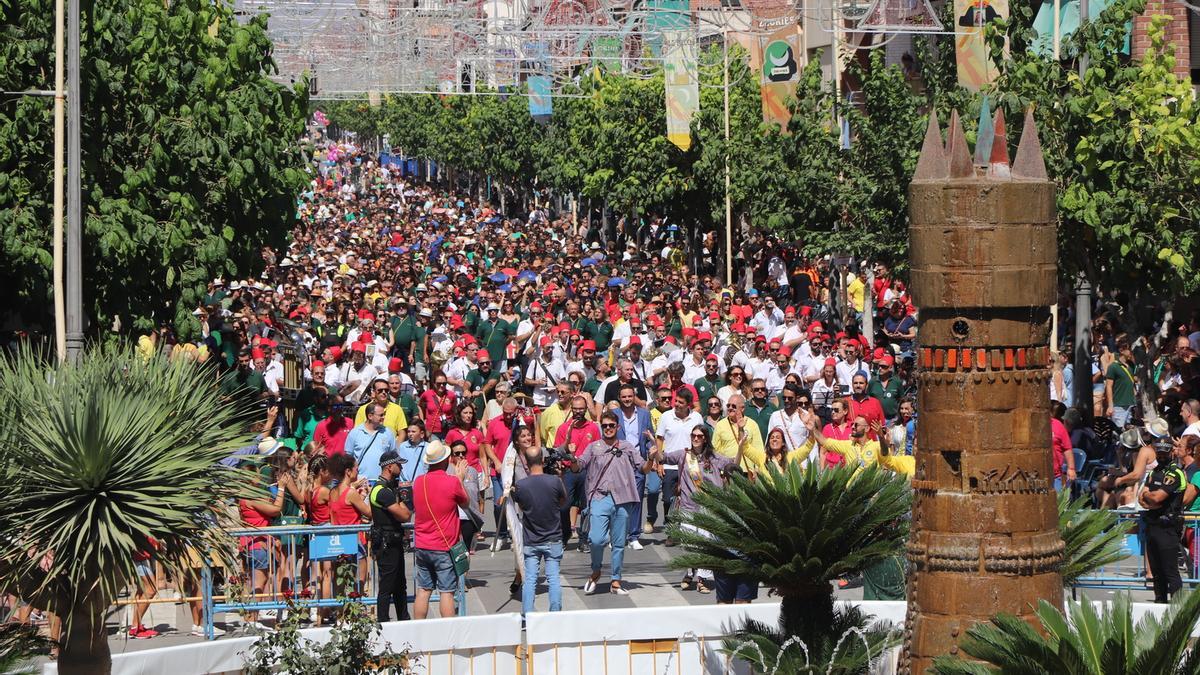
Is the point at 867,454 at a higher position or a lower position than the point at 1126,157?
Result: lower

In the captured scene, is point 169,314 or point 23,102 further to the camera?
point 169,314

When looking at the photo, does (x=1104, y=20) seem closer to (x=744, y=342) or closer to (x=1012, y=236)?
(x=744, y=342)

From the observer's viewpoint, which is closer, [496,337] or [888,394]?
[888,394]

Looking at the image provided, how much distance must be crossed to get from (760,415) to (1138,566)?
4961 millimetres

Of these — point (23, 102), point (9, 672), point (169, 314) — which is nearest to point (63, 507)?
point (9, 672)

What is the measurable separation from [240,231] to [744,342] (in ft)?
21.8

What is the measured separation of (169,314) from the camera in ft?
76.3

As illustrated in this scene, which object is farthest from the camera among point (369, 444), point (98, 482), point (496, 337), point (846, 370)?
Answer: point (496, 337)

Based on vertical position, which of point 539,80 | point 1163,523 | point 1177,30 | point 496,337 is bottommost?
point 1163,523

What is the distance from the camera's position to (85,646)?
11062 mm

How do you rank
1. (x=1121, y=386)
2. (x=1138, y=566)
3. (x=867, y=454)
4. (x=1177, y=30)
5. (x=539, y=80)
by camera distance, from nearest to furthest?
1. (x=1138, y=566)
2. (x=867, y=454)
3. (x=1121, y=386)
4. (x=1177, y=30)
5. (x=539, y=80)

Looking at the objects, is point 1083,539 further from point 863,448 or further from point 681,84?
point 681,84

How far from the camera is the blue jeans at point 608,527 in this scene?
16922 mm

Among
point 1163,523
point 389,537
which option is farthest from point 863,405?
point 389,537
